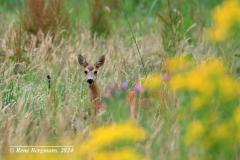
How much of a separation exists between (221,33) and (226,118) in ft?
1.40

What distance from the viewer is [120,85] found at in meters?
5.22

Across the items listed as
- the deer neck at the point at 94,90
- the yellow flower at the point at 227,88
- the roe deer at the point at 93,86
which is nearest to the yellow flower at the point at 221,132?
the yellow flower at the point at 227,88

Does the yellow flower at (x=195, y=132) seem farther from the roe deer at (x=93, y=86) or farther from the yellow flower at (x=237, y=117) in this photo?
the roe deer at (x=93, y=86)

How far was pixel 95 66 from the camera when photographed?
18.7 ft

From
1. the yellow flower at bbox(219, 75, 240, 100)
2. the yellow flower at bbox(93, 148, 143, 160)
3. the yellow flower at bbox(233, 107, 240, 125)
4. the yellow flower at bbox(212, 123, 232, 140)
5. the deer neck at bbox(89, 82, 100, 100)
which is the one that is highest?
the deer neck at bbox(89, 82, 100, 100)

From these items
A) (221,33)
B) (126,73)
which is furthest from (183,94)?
(126,73)

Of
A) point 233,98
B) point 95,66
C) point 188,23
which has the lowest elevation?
point 233,98

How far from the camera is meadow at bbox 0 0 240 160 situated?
3.24 m

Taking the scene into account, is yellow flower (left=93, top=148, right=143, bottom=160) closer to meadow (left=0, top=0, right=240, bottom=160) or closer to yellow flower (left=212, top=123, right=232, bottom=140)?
meadow (left=0, top=0, right=240, bottom=160)

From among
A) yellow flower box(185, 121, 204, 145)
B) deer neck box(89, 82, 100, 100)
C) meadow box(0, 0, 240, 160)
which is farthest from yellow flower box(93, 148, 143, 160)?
deer neck box(89, 82, 100, 100)

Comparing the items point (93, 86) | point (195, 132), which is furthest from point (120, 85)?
point (195, 132)

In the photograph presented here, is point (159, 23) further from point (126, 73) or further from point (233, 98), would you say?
point (233, 98)

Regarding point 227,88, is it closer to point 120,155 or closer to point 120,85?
point 120,155

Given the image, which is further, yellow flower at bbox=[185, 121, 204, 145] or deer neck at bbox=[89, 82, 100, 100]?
deer neck at bbox=[89, 82, 100, 100]
